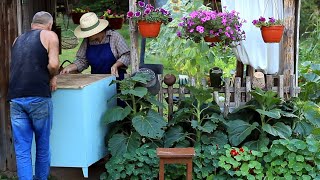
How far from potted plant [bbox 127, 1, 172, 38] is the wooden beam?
1316mm

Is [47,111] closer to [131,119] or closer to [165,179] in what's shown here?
[131,119]

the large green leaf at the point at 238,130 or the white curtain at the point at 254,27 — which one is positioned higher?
the white curtain at the point at 254,27

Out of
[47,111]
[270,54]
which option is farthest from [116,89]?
[270,54]

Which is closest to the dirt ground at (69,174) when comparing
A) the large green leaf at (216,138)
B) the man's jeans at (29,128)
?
the man's jeans at (29,128)

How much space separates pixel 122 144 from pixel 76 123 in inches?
21.7

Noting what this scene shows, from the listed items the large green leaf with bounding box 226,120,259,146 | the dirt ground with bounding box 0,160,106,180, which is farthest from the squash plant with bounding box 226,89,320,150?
the dirt ground with bounding box 0,160,106,180

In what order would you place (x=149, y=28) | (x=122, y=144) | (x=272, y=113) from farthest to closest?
(x=149, y=28)
(x=122, y=144)
(x=272, y=113)

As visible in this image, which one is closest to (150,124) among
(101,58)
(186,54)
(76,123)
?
(76,123)

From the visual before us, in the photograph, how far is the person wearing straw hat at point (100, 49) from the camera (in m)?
6.26

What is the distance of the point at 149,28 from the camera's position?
5.89 meters

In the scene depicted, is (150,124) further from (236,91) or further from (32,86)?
(32,86)

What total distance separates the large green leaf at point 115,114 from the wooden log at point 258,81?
1.44 metres

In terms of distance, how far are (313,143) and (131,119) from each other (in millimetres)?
1842

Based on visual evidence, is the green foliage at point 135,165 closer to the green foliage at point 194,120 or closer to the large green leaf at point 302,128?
the green foliage at point 194,120
